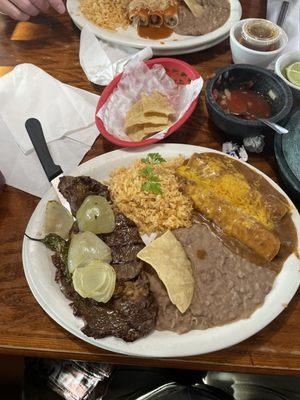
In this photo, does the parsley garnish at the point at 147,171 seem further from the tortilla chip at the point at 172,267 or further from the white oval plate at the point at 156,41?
the white oval plate at the point at 156,41

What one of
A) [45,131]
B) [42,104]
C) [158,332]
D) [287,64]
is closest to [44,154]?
[45,131]

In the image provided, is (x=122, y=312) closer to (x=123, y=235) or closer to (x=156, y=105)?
(x=123, y=235)

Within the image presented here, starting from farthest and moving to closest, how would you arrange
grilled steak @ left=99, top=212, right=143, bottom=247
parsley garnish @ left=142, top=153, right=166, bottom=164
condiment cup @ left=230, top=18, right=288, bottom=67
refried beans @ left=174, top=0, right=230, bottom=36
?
refried beans @ left=174, top=0, right=230, bottom=36, condiment cup @ left=230, top=18, right=288, bottom=67, parsley garnish @ left=142, top=153, right=166, bottom=164, grilled steak @ left=99, top=212, right=143, bottom=247

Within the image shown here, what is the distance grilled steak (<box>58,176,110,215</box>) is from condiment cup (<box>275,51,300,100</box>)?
94cm

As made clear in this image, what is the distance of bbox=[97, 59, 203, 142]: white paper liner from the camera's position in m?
1.84

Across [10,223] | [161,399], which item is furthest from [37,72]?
[161,399]

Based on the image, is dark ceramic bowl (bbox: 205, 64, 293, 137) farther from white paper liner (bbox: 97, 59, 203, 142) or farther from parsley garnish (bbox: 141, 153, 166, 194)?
parsley garnish (bbox: 141, 153, 166, 194)

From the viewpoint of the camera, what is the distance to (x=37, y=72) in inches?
80.6

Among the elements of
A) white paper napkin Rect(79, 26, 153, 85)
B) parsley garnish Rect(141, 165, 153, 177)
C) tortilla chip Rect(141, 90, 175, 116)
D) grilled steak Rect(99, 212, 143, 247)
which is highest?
white paper napkin Rect(79, 26, 153, 85)

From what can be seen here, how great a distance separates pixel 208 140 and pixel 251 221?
1.78 feet

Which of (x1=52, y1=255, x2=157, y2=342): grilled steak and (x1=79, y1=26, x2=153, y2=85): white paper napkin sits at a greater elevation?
(x1=79, y1=26, x2=153, y2=85): white paper napkin

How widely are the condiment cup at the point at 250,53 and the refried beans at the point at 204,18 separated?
26 cm

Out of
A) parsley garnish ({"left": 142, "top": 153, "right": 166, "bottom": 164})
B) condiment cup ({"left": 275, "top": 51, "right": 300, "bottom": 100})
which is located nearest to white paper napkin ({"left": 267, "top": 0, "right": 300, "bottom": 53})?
condiment cup ({"left": 275, "top": 51, "right": 300, "bottom": 100})

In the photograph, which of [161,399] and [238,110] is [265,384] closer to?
[161,399]
